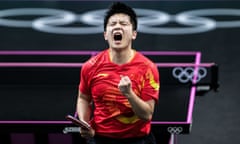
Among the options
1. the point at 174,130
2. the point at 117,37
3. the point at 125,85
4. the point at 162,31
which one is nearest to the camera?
the point at 125,85

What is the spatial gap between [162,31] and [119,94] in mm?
5856

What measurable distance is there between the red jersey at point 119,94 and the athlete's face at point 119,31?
13cm

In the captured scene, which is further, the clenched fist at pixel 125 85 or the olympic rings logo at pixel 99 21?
the olympic rings logo at pixel 99 21

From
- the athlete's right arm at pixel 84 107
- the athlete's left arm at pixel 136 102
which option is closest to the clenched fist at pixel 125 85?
the athlete's left arm at pixel 136 102

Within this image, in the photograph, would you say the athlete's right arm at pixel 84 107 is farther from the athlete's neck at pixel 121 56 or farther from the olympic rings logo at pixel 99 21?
the olympic rings logo at pixel 99 21

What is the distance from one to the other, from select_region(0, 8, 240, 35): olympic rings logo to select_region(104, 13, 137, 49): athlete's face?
5.71 m

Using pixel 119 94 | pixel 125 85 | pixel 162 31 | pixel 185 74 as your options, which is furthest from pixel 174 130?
pixel 162 31

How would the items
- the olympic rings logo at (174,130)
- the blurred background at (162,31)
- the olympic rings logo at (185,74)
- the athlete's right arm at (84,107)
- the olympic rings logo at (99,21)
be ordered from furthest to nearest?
the olympic rings logo at (99,21), the blurred background at (162,31), the olympic rings logo at (185,74), the olympic rings logo at (174,130), the athlete's right arm at (84,107)

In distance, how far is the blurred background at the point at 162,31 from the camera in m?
7.03

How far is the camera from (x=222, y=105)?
22.4ft

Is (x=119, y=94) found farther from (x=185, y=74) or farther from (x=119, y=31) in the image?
(x=185, y=74)

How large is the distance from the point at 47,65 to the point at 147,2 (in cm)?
420

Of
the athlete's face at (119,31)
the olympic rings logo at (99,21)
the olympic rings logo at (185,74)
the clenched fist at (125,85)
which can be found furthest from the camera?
A: the olympic rings logo at (99,21)

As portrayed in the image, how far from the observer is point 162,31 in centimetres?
919
